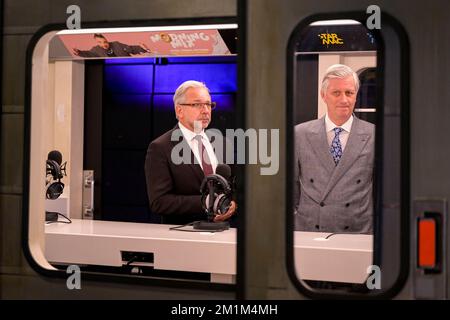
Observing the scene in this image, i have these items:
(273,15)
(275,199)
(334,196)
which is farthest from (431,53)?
(334,196)

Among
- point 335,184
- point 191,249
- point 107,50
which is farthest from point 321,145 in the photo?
point 107,50

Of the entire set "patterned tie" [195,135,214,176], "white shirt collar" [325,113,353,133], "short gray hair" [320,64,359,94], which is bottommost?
"patterned tie" [195,135,214,176]

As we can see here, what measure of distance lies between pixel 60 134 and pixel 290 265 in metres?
5.45

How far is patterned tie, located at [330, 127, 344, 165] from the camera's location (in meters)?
4.12

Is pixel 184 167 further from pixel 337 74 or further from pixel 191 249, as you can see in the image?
pixel 337 74

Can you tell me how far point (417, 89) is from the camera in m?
2.24

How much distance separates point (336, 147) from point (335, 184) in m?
0.26

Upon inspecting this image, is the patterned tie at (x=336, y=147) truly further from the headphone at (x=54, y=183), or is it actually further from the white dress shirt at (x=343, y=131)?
the headphone at (x=54, y=183)

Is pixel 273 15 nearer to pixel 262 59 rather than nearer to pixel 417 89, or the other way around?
pixel 262 59

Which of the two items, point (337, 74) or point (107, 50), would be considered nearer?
point (337, 74)

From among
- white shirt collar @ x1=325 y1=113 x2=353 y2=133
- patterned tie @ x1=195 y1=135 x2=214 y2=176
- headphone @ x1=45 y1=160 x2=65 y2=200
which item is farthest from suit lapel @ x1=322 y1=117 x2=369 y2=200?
headphone @ x1=45 y1=160 x2=65 y2=200

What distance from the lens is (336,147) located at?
416 centimetres

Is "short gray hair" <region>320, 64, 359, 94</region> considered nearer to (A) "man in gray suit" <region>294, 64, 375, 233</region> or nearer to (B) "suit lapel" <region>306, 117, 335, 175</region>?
(A) "man in gray suit" <region>294, 64, 375, 233</region>

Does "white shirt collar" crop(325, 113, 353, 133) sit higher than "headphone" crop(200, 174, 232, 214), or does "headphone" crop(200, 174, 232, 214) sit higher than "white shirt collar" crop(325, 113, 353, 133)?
"white shirt collar" crop(325, 113, 353, 133)
